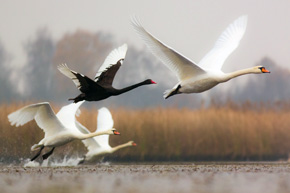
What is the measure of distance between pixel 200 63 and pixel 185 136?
4.79m

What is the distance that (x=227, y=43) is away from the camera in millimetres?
14938

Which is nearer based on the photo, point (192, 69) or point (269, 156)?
point (192, 69)

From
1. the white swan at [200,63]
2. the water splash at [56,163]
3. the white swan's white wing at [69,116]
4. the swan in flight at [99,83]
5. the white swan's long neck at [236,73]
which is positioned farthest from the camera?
the water splash at [56,163]

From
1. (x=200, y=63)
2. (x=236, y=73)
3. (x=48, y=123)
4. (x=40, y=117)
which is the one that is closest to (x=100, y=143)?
(x=48, y=123)

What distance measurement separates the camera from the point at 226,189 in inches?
430

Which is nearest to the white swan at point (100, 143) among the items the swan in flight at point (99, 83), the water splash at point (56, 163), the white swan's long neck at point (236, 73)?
the water splash at point (56, 163)

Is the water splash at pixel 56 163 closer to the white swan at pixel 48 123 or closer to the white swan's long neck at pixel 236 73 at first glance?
the white swan at pixel 48 123

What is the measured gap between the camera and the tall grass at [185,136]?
61.4 feet

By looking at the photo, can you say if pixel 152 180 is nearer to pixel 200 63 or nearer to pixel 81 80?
pixel 81 80

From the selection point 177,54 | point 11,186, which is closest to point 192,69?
point 177,54

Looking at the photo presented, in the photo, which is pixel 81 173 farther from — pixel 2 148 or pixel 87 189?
pixel 2 148

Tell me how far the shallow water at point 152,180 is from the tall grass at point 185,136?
3.32m

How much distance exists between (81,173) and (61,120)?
2.48 m

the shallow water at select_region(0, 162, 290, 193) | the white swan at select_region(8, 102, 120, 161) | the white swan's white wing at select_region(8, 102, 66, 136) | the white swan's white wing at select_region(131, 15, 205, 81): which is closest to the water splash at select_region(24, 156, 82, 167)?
the white swan at select_region(8, 102, 120, 161)
